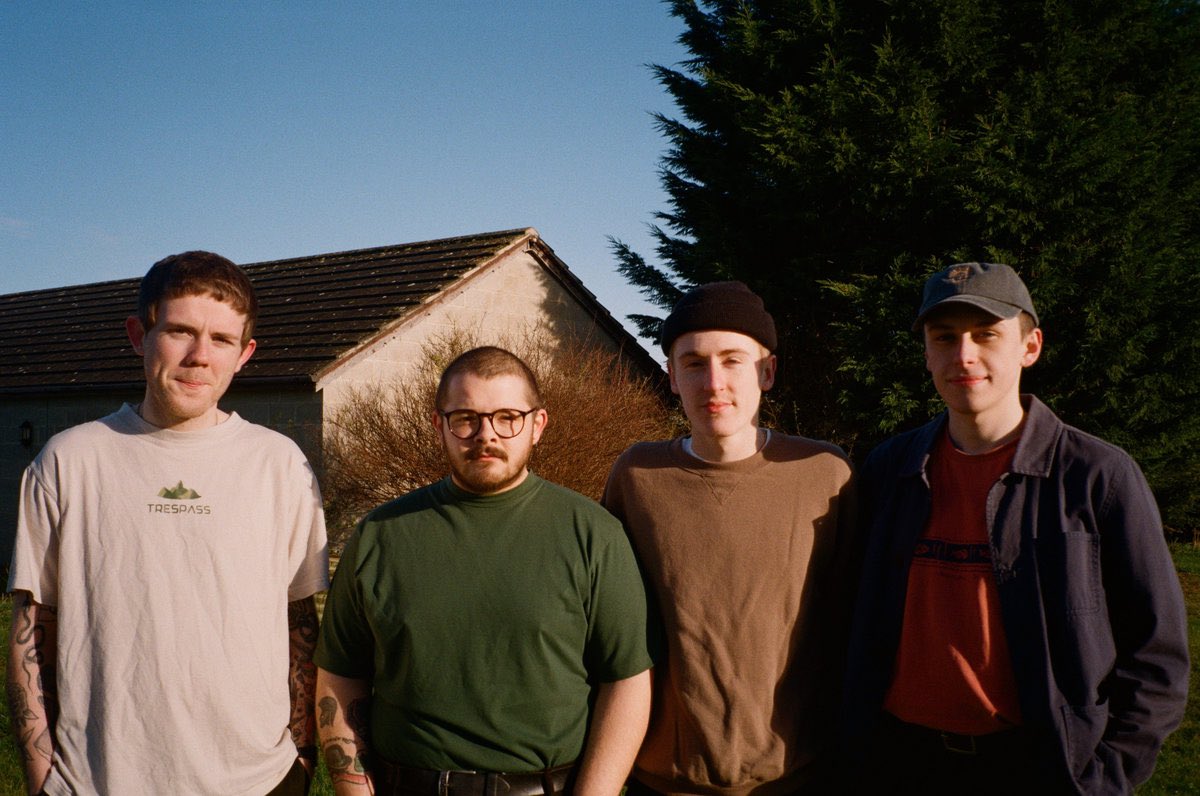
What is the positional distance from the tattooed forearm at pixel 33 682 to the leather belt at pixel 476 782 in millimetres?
940

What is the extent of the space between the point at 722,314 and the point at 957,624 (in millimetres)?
1229

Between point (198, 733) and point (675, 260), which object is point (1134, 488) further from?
point (675, 260)

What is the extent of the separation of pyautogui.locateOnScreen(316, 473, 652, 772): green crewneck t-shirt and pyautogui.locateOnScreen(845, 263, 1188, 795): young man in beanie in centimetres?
87

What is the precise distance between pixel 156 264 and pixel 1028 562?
2800mm

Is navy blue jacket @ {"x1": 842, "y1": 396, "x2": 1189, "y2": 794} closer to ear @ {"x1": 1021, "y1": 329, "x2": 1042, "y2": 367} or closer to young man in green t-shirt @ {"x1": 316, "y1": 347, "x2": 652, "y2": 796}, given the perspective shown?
ear @ {"x1": 1021, "y1": 329, "x2": 1042, "y2": 367}

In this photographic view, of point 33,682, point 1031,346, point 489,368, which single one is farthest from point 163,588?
point 1031,346

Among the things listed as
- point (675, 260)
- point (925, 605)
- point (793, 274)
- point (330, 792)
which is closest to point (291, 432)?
point (675, 260)

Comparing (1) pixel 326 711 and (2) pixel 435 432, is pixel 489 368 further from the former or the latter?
(2) pixel 435 432

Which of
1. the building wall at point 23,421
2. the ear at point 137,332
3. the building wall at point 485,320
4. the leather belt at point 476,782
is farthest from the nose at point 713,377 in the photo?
the building wall at point 23,421

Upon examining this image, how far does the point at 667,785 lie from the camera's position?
272 centimetres

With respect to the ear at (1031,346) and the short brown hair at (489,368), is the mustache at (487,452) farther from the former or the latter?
the ear at (1031,346)

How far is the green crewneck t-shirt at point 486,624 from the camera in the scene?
8.02 feet

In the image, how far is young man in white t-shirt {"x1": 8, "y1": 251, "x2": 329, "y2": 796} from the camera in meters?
2.33

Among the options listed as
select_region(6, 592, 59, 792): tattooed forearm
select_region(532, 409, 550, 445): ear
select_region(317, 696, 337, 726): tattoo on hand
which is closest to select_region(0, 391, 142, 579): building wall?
select_region(6, 592, 59, 792): tattooed forearm
